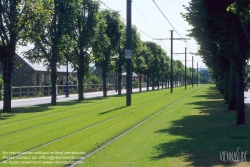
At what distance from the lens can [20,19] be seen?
2442cm

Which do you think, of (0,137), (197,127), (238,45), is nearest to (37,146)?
(0,137)

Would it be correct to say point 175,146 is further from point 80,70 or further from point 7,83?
point 80,70

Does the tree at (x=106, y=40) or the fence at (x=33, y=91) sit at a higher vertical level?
the tree at (x=106, y=40)

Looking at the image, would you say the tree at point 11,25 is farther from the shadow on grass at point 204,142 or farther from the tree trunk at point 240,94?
the tree trunk at point 240,94

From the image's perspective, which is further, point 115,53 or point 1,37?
point 115,53

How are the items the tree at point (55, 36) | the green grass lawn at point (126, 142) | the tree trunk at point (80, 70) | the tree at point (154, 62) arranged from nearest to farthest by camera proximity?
the green grass lawn at point (126, 142) < the tree at point (55, 36) < the tree trunk at point (80, 70) < the tree at point (154, 62)

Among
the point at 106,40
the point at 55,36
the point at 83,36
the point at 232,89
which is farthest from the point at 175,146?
the point at 106,40

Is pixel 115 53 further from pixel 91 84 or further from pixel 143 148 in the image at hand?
pixel 143 148

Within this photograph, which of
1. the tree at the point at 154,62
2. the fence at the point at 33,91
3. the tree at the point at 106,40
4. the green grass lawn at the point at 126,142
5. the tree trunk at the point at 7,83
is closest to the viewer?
the green grass lawn at the point at 126,142

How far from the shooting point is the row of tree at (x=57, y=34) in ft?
80.5

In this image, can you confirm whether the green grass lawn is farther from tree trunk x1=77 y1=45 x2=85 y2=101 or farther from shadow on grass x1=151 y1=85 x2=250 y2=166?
tree trunk x1=77 y1=45 x2=85 y2=101

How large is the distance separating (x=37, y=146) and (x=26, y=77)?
50.5 m

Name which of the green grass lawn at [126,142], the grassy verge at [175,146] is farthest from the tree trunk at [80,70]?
the grassy verge at [175,146]

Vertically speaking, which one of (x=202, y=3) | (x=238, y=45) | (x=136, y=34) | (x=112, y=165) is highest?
(x=136, y=34)
